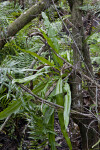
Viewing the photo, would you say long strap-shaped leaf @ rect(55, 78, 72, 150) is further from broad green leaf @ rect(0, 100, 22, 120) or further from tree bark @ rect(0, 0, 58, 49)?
tree bark @ rect(0, 0, 58, 49)

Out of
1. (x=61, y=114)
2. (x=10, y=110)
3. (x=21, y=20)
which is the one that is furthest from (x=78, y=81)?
(x=21, y=20)

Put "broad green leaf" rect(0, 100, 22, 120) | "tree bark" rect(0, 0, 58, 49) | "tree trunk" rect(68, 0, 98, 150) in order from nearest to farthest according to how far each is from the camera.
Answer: "broad green leaf" rect(0, 100, 22, 120) → "tree trunk" rect(68, 0, 98, 150) → "tree bark" rect(0, 0, 58, 49)

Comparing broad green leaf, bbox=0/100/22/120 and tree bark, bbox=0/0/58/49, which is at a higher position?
tree bark, bbox=0/0/58/49

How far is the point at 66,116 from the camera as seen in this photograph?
851 mm

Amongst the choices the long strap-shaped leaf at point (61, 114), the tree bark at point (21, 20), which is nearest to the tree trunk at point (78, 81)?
the long strap-shaped leaf at point (61, 114)

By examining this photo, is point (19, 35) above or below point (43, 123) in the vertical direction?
above

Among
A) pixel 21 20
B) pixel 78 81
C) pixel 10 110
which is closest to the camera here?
pixel 10 110

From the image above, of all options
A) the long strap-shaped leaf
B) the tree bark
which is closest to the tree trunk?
the long strap-shaped leaf

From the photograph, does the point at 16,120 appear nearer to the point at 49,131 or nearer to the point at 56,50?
the point at 49,131

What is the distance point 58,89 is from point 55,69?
177 mm

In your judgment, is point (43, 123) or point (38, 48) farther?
point (38, 48)

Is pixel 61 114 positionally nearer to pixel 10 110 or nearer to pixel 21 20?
pixel 10 110

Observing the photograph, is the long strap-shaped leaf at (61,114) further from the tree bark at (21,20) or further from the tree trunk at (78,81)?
the tree bark at (21,20)

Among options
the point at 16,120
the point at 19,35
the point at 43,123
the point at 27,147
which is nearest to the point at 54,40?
the point at 43,123
